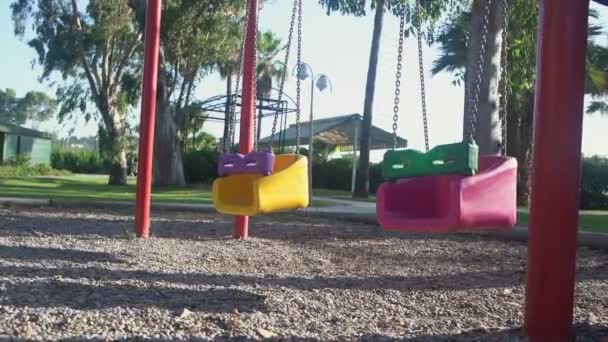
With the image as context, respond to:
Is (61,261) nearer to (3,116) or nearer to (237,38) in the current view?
(237,38)

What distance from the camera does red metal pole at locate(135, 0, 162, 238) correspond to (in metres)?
7.21

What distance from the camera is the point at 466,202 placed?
3.63 m

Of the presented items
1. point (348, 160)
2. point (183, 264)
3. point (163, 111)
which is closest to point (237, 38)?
point (163, 111)

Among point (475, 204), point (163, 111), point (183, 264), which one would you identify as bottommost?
point (183, 264)

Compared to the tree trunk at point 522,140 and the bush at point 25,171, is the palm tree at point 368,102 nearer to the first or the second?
the tree trunk at point 522,140

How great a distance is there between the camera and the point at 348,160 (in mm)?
29469

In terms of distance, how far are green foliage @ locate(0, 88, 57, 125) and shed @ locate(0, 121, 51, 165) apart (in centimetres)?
6552

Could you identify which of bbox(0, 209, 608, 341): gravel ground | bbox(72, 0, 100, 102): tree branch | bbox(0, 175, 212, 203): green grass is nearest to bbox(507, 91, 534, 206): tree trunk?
bbox(0, 175, 212, 203): green grass

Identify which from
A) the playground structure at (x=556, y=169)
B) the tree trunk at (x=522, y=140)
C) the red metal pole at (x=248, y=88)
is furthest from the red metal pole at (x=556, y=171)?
the tree trunk at (x=522, y=140)

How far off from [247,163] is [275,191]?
0.51 metres

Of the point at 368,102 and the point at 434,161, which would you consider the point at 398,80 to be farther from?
the point at 368,102

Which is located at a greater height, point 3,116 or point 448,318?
point 3,116

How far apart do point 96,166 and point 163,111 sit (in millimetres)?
27656

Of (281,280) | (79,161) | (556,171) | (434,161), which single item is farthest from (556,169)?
(79,161)
